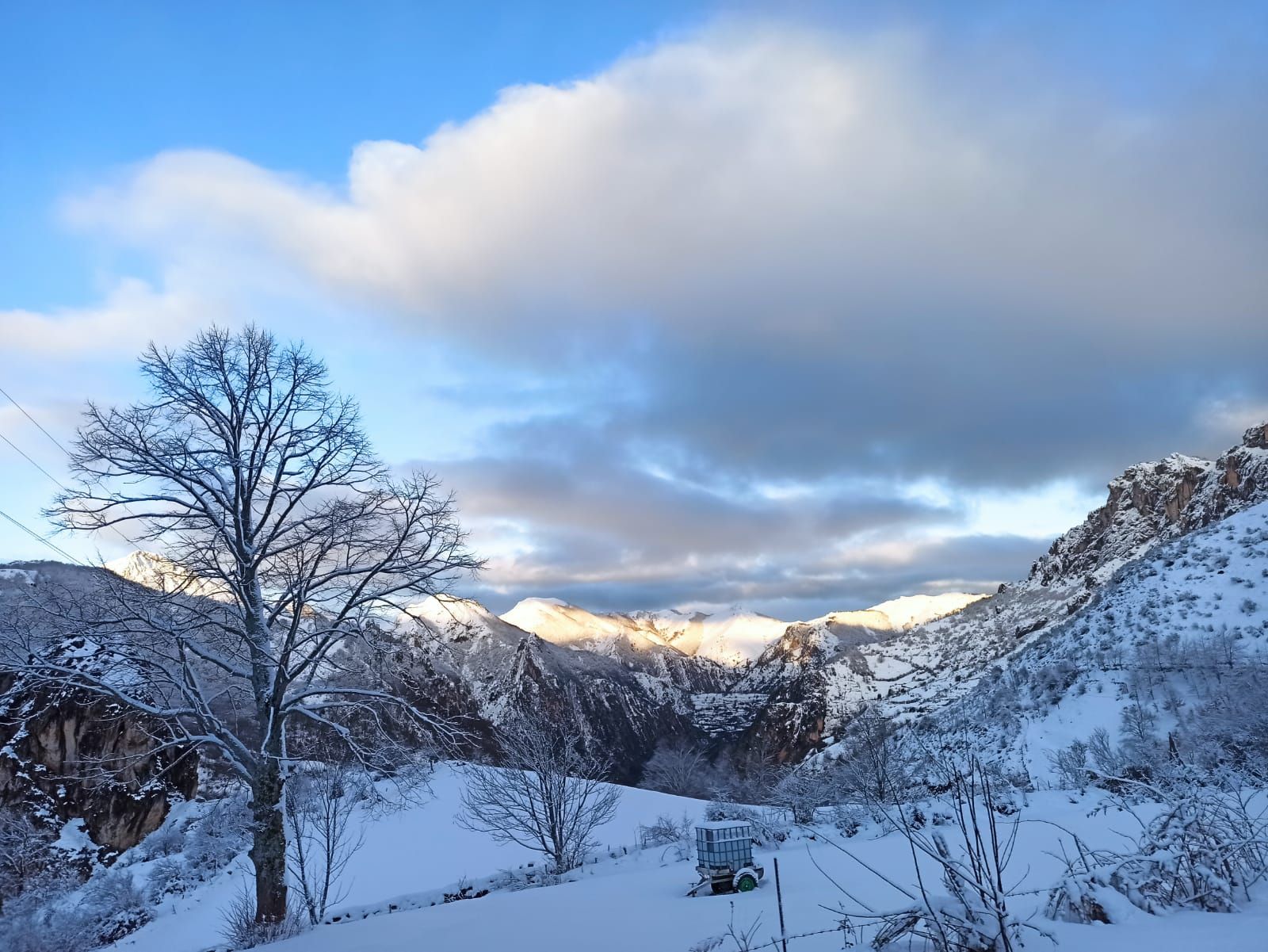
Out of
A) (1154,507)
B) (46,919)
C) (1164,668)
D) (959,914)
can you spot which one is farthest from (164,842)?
(1154,507)

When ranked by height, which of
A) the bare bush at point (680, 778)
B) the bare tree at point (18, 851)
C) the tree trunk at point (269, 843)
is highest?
the tree trunk at point (269, 843)

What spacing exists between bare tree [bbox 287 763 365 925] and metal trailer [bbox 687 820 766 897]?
7.11 metres

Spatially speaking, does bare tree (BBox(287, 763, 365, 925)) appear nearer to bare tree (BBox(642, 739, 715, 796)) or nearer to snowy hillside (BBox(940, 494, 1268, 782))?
snowy hillside (BBox(940, 494, 1268, 782))

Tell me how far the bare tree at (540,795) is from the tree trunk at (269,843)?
797cm

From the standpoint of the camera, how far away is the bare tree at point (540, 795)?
1731cm

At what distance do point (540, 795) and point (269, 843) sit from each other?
1084 cm

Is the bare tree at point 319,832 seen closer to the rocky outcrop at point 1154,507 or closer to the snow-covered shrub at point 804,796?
the snow-covered shrub at point 804,796

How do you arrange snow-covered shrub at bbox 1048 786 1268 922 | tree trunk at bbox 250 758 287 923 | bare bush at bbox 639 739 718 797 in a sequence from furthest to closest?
1. bare bush at bbox 639 739 718 797
2. tree trunk at bbox 250 758 287 923
3. snow-covered shrub at bbox 1048 786 1268 922

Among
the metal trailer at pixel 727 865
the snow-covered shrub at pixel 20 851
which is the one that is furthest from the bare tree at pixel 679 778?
the metal trailer at pixel 727 865

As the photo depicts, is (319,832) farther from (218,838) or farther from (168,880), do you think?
(218,838)

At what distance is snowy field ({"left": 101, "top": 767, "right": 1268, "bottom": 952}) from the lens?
380 cm

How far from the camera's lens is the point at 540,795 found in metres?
18.2

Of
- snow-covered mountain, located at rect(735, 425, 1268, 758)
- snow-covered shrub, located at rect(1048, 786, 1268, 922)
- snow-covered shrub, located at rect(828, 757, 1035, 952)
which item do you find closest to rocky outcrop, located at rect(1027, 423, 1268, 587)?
snow-covered mountain, located at rect(735, 425, 1268, 758)

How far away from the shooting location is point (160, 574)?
8.38m
